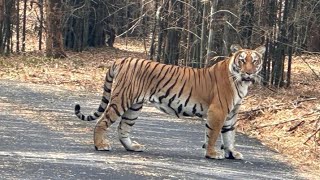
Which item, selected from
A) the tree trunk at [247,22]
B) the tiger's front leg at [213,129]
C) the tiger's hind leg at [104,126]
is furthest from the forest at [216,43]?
the tiger's hind leg at [104,126]

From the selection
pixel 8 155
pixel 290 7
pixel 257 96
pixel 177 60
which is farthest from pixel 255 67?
pixel 177 60

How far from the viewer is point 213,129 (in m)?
9.16

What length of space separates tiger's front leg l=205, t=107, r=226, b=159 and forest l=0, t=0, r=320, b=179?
1402mm

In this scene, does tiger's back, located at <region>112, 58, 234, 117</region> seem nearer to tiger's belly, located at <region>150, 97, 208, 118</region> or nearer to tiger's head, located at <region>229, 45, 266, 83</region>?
tiger's belly, located at <region>150, 97, 208, 118</region>

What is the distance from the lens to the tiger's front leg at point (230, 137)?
935cm

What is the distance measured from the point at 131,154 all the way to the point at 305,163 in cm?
254

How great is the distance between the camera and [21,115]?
490 inches

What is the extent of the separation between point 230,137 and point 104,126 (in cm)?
169

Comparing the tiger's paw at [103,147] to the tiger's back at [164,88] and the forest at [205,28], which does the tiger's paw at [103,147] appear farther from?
the forest at [205,28]

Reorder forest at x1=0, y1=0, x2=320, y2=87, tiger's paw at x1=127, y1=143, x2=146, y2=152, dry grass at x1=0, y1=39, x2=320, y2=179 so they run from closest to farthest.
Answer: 1. tiger's paw at x1=127, y1=143, x2=146, y2=152
2. dry grass at x1=0, y1=39, x2=320, y2=179
3. forest at x1=0, y1=0, x2=320, y2=87

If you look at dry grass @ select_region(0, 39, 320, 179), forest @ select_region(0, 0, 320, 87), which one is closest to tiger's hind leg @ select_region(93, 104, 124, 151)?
dry grass @ select_region(0, 39, 320, 179)

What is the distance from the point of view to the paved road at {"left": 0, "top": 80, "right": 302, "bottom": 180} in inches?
295

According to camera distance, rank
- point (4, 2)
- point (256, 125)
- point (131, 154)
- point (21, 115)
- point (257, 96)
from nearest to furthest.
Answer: point (131, 154), point (21, 115), point (256, 125), point (257, 96), point (4, 2)

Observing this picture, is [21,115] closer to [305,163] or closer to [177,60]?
[305,163]
